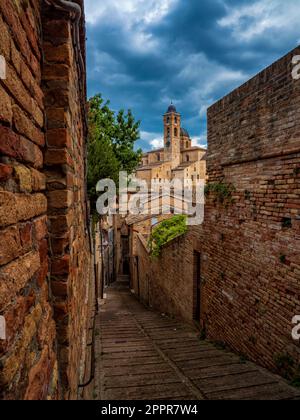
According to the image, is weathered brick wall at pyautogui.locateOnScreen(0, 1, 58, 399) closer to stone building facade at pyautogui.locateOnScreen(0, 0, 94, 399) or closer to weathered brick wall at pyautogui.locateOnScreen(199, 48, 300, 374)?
stone building facade at pyautogui.locateOnScreen(0, 0, 94, 399)

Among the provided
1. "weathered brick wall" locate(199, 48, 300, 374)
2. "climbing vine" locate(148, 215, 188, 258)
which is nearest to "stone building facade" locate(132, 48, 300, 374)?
"weathered brick wall" locate(199, 48, 300, 374)

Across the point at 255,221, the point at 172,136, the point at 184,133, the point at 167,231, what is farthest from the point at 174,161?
the point at 255,221

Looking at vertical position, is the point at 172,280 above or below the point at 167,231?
below

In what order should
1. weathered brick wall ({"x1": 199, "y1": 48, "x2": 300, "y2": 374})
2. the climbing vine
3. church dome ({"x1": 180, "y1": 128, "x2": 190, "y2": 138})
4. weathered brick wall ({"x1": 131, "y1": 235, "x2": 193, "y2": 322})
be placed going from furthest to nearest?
1. church dome ({"x1": 180, "y1": 128, "x2": 190, "y2": 138})
2. the climbing vine
3. weathered brick wall ({"x1": 131, "y1": 235, "x2": 193, "y2": 322})
4. weathered brick wall ({"x1": 199, "y1": 48, "x2": 300, "y2": 374})

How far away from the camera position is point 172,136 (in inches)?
2349

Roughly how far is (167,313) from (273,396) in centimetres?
762

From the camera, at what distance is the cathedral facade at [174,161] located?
5600 cm

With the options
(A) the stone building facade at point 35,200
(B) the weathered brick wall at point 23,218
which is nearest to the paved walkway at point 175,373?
(A) the stone building facade at point 35,200

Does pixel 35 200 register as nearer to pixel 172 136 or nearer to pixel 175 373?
pixel 175 373

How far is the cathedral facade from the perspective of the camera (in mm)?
56000

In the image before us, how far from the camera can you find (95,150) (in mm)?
13188

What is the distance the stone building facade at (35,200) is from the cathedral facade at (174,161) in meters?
52.3

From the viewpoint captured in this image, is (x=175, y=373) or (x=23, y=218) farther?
(x=175, y=373)

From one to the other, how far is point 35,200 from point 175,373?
450 centimetres
